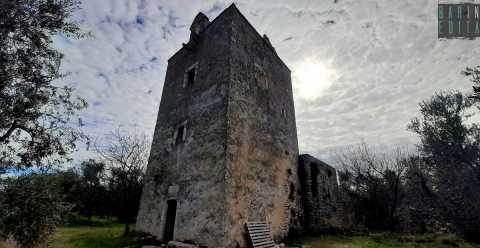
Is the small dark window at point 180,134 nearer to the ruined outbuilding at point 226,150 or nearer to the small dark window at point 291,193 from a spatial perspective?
the ruined outbuilding at point 226,150

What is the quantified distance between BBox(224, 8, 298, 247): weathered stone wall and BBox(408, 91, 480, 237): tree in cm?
1018

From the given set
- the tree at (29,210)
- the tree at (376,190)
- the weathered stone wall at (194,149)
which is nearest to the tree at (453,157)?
the tree at (376,190)

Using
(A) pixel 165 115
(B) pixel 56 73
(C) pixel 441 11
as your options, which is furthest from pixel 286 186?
(B) pixel 56 73

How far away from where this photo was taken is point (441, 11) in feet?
28.3

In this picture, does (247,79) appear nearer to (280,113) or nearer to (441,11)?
(280,113)

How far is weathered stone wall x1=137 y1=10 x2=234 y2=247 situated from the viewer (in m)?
8.66

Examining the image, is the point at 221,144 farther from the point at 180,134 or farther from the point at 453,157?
the point at 453,157

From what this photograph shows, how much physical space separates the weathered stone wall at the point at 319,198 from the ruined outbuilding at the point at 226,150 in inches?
2.6

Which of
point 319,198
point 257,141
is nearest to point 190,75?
point 257,141

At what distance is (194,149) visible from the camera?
10.3 metres

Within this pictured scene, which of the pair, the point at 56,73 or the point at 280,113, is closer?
the point at 56,73

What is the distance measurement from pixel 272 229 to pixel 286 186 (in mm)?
2772

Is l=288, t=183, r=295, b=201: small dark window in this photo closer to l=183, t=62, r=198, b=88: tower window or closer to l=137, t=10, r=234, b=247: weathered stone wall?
l=137, t=10, r=234, b=247: weathered stone wall

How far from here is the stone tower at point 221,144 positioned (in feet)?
28.6
